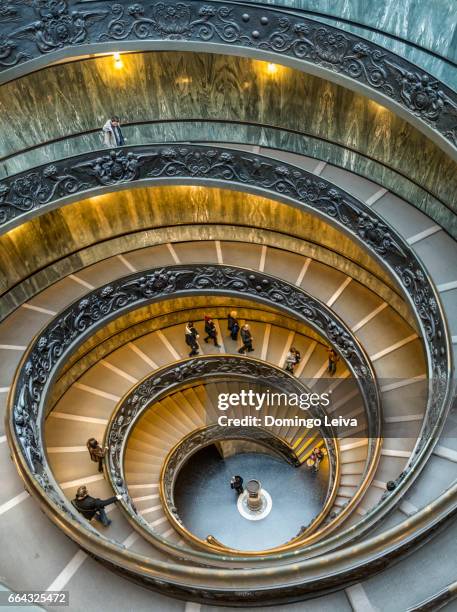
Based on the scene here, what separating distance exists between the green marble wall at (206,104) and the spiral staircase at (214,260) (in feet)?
0.18

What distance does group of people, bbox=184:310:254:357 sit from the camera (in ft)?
51.5

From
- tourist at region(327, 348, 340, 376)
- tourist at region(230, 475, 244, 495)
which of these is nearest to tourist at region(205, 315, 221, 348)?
tourist at region(327, 348, 340, 376)

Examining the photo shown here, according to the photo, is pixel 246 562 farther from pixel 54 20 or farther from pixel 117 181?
pixel 54 20

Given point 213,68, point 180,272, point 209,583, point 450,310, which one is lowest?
point 209,583

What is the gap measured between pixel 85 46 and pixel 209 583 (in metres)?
11.4

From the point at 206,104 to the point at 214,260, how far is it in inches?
176

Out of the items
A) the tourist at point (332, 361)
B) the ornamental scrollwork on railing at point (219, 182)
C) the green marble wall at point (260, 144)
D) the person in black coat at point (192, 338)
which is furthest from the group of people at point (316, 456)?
the green marble wall at point (260, 144)

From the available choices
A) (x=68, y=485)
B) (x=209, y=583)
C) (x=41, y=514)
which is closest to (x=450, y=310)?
(x=209, y=583)

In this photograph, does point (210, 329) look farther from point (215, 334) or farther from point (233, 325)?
point (233, 325)

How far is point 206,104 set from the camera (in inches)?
566

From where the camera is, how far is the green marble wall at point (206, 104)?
12.8 metres

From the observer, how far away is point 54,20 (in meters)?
11.9

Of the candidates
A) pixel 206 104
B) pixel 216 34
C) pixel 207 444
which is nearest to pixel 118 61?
pixel 206 104

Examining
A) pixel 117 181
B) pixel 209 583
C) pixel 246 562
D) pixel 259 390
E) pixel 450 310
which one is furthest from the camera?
pixel 259 390
